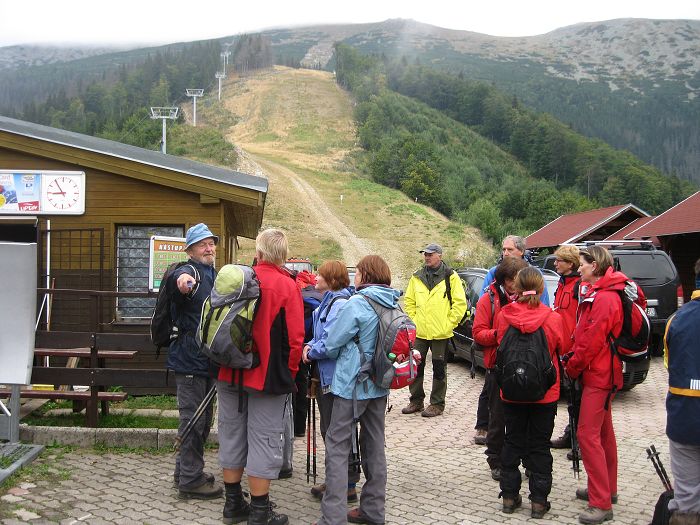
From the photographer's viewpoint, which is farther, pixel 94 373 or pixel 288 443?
pixel 94 373

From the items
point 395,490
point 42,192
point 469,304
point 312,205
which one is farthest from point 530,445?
point 312,205

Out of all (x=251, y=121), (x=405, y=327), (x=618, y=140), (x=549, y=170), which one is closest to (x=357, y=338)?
(x=405, y=327)

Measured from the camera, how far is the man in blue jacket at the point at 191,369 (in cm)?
525

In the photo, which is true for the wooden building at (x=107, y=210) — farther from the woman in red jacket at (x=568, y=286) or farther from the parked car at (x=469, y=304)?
the parked car at (x=469, y=304)

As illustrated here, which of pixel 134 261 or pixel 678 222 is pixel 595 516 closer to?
pixel 134 261

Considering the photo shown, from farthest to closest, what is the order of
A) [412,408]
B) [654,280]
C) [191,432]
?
[654,280] → [412,408] → [191,432]

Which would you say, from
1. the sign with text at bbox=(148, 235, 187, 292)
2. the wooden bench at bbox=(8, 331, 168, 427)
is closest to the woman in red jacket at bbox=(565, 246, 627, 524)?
the wooden bench at bbox=(8, 331, 168, 427)

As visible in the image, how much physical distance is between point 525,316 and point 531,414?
0.72 metres

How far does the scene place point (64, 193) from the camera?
9.11 meters

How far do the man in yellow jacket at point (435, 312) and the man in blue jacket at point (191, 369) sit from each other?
3.53m

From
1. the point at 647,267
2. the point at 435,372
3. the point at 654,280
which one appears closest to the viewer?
the point at 435,372

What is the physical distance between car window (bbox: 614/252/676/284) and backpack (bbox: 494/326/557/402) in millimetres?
8497

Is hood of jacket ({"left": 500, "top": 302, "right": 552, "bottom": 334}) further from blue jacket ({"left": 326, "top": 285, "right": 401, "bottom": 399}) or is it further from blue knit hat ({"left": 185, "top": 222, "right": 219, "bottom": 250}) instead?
blue knit hat ({"left": 185, "top": 222, "right": 219, "bottom": 250})

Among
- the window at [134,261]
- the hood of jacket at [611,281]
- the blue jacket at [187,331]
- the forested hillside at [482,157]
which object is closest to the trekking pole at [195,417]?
the blue jacket at [187,331]
